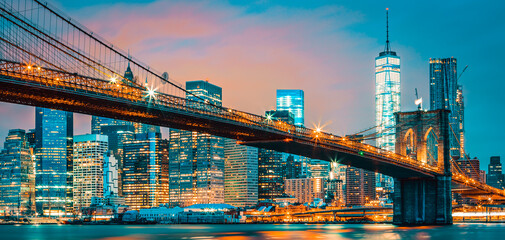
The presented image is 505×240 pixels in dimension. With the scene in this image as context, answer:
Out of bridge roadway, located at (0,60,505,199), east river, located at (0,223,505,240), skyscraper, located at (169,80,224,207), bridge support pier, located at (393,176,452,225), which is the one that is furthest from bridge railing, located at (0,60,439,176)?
skyscraper, located at (169,80,224,207)

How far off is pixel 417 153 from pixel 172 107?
1549 inches

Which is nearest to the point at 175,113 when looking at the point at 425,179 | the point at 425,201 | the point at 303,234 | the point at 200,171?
the point at 303,234

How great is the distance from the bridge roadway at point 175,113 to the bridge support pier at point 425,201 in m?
1.70

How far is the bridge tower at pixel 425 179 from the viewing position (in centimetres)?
7794

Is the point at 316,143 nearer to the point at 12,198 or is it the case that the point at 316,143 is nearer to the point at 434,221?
the point at 434,221

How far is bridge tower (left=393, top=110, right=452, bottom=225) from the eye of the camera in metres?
77.9

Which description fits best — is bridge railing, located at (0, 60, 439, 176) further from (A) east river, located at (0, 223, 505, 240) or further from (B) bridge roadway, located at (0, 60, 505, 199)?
(A) east river, located at (0, 223, 505, 240)

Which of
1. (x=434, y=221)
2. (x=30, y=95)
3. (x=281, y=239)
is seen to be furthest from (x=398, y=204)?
(x=30, y=95)

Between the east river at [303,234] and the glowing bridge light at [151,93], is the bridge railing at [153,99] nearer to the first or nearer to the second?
the glowing bridge light at [151,93]

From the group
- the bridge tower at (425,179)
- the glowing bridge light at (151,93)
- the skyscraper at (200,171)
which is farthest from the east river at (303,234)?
the skyscraper at (200,171)

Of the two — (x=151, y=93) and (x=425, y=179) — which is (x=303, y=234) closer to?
(x=425, y=179)

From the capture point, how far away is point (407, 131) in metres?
86.1

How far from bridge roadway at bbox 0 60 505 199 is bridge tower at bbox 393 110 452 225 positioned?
1830 mm

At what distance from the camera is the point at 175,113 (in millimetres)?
54594
